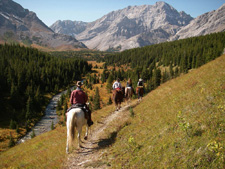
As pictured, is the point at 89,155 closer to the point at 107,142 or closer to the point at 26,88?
the point at 107,142

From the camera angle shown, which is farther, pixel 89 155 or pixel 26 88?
pixel 26 88

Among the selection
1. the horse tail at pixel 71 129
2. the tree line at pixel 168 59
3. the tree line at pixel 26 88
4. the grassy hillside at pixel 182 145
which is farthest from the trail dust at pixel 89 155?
the tree line at pixel 168 59

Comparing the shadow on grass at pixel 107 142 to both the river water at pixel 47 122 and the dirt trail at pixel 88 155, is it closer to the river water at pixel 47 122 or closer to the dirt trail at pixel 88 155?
the dirt trail at pixel 88 155

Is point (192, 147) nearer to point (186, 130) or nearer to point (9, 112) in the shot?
point (186, 130)

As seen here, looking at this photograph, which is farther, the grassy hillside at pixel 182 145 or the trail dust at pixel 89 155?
the trail dust at pixel 89 155

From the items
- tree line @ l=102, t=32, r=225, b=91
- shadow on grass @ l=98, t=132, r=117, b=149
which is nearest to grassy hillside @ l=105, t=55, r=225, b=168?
shadow on grass @ l=98, t=132, r=117, b=149

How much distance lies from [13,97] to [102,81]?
2769 inches

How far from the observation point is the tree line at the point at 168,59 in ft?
308

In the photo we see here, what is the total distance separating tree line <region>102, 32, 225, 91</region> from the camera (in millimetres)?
93938

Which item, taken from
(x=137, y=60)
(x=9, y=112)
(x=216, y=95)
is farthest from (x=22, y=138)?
(x=137, y=60)

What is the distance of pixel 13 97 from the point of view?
68.2 m

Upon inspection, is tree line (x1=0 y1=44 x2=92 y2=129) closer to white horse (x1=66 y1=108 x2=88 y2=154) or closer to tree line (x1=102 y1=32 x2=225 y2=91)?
tree line (x1=102 y1=32 x2=225 y2=91)

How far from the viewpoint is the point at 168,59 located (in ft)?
434

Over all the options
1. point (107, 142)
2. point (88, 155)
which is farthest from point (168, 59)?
point (88, 155)
